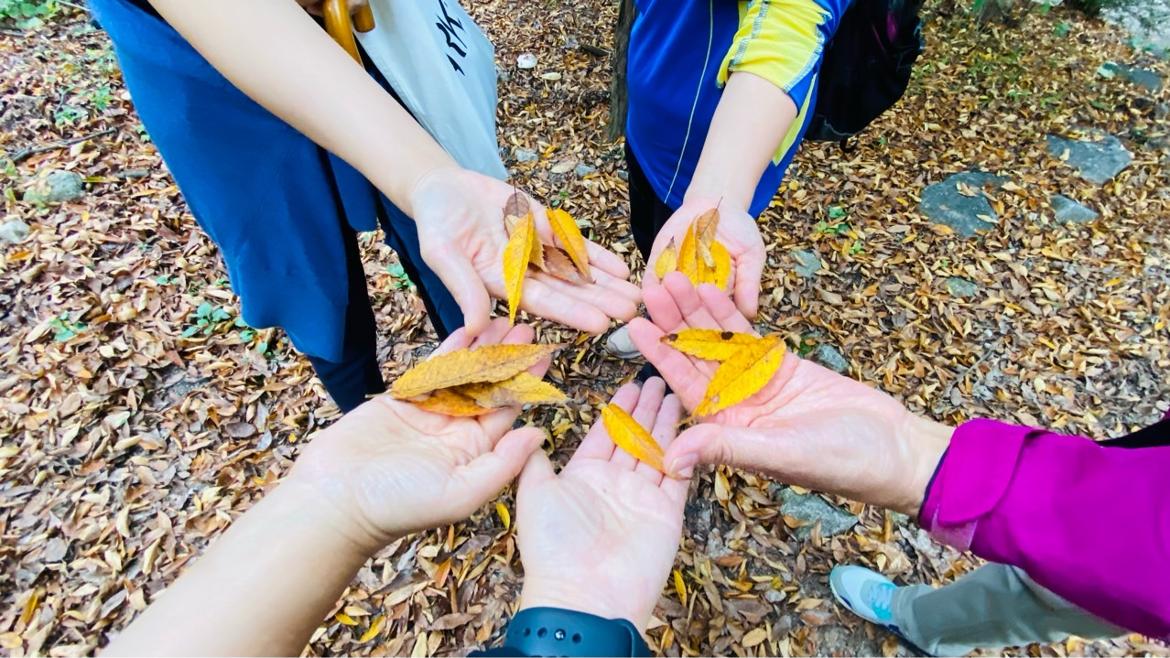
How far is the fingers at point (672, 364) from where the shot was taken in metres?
1.77

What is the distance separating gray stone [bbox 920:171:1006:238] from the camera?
4.12m

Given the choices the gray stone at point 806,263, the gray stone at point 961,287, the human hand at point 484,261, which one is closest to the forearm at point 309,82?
the human hand at point 484,261

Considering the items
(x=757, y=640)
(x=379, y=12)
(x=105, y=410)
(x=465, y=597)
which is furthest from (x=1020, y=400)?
(x=105, y=410)

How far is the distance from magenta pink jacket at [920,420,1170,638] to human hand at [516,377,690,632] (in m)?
0.60

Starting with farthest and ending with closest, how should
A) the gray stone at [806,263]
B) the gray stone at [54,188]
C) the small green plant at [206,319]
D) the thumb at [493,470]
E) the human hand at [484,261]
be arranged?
the gray stone at [806,263] < the gray stone at [54,188] < the small green plant at [206,319] < the human hand at [484,261] < the thumb at [493,470]

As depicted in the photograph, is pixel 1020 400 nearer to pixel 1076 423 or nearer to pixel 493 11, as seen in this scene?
pixel 1076 423

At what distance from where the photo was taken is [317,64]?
1.55 meters

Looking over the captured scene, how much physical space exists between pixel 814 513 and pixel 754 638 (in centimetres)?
58


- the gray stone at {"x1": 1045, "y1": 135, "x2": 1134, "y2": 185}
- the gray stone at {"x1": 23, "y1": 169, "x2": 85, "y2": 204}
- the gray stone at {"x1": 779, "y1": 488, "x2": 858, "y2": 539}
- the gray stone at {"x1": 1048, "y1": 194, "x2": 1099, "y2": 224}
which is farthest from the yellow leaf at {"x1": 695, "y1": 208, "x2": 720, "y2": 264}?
the gray stone at {"x1": 1045, "y1": 135, "x2": 1134, "y2": 185}

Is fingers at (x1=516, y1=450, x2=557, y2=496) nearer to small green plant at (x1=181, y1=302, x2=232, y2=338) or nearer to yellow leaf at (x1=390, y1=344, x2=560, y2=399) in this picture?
yellow leaf at (x1=390, y1=344, x2=560, y2=399)

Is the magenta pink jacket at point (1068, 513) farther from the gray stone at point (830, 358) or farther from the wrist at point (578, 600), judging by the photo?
the gray stone at point (830, 358)

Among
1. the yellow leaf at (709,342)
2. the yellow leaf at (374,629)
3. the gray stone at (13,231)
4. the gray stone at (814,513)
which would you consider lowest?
the yellow leaf at (374,629)

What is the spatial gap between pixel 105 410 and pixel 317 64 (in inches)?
86.9

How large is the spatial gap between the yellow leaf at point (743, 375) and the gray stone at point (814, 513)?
1292mm
